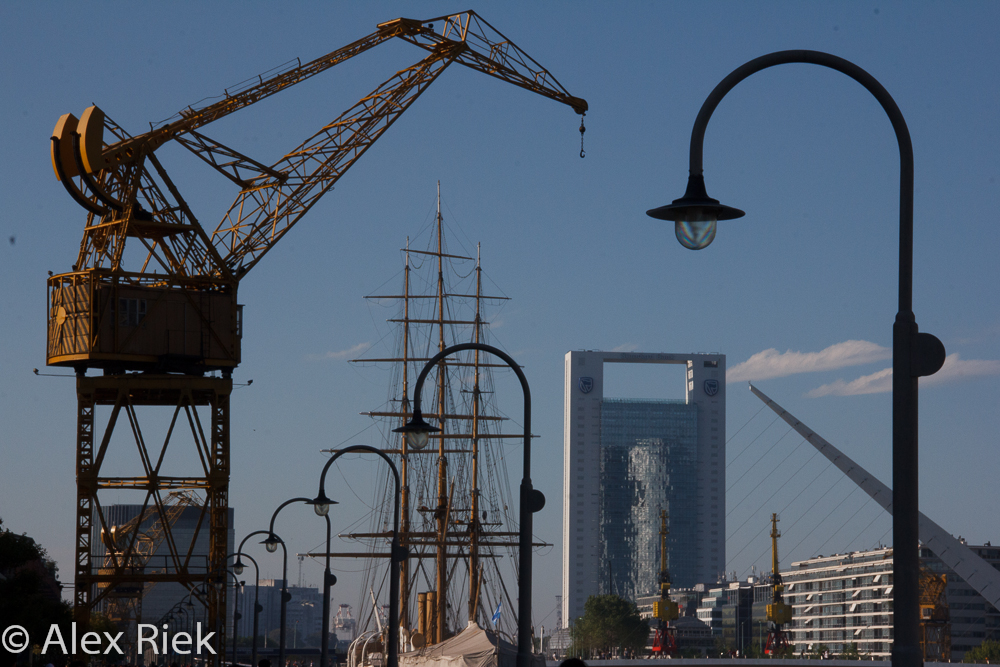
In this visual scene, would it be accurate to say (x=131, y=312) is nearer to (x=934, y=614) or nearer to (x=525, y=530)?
(x=525, y=530)

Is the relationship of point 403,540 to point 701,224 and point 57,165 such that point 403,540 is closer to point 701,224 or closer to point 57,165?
point 57,165

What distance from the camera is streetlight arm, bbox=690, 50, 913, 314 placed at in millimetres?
12023

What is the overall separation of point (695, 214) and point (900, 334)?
7.15ft

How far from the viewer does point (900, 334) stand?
1226 centimetres

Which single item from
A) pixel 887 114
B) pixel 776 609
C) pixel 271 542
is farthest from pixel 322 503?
pixel 776 609

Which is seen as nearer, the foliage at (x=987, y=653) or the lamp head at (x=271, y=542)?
the lamp head at (x=271, y=542)

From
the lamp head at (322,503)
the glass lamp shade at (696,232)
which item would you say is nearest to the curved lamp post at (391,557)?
the lamp head at (322,503)

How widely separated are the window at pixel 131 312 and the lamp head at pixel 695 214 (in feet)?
148

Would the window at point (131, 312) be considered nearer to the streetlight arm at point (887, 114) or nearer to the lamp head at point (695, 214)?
the lamp head at point (695, 214)

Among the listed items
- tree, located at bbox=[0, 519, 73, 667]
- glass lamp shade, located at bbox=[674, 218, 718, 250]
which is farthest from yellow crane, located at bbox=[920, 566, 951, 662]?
glass lamp shade, located at bbox=[674, 218, 718, 250]

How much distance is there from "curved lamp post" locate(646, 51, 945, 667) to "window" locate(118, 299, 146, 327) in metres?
45.1

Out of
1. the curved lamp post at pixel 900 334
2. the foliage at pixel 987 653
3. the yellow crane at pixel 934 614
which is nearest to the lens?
the curved lamp post at pixel 900 334

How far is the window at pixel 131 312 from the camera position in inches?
2142

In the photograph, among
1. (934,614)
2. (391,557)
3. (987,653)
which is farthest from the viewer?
(987,653)
